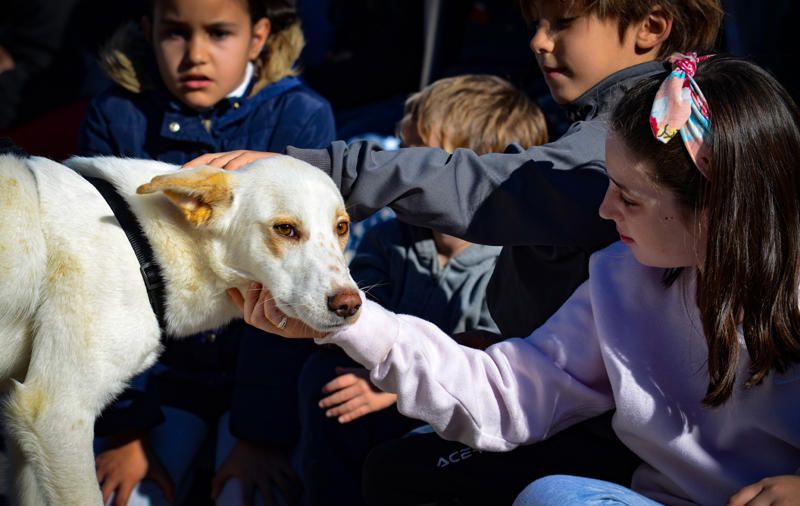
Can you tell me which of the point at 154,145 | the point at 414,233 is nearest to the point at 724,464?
the point at 414,233

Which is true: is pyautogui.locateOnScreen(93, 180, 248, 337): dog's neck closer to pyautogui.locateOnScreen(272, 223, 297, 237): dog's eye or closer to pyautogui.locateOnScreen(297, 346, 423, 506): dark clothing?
pyautogui.locateOnScreen(272, 223, 297, 237): dog's eye

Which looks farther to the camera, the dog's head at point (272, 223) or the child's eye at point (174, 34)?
the child's eye at point (174, 34)

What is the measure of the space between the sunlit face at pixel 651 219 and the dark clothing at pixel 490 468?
0.51 metres

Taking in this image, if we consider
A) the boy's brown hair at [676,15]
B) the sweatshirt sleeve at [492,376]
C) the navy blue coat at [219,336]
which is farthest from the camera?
the navy blue coat at [219,336]

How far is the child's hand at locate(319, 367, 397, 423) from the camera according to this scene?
8.40 feet

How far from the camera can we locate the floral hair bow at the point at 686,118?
1.88m

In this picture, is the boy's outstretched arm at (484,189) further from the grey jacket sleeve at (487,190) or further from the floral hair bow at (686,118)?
the floral hair bow at (686,118)

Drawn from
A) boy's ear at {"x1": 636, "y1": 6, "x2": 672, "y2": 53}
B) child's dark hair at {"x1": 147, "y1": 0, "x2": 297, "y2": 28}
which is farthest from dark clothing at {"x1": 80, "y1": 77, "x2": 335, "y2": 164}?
boy's ear at {"x1": 636, "y1": 6, "x2": 672, "y2": 53}

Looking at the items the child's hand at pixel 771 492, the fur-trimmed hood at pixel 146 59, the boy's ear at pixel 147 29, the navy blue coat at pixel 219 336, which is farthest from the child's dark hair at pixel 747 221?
the boy's ear at pixel 147 29

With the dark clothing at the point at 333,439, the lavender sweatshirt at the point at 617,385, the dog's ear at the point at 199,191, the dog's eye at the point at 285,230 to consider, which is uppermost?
the dog's ear at the point at 199,191

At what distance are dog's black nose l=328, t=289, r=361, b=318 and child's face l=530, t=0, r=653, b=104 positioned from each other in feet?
3.17

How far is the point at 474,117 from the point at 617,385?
1.41 metres

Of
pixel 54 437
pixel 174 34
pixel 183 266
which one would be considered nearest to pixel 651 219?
pixel 183 266

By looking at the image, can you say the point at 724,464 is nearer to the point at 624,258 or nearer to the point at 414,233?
the point at 624,258
